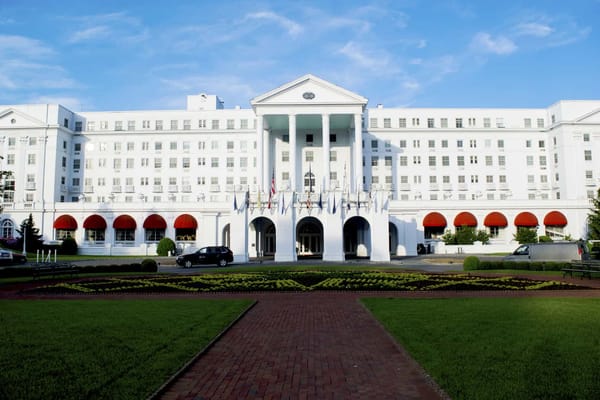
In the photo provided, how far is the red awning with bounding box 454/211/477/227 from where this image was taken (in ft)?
205

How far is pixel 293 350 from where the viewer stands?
9.83 meters

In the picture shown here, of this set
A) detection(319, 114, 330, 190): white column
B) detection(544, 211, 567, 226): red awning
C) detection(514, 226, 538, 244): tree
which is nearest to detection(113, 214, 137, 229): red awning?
detection(319, 114, 330, 190): white column

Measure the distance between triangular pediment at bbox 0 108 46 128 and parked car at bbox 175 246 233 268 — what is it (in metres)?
45.1

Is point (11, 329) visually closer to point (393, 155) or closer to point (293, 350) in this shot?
point (293, 350)

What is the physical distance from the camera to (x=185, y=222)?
60.7 m

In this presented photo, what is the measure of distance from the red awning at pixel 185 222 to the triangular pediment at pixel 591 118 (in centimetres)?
5831

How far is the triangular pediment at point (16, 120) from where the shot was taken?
229 feet

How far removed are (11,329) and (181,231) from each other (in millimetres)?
52248

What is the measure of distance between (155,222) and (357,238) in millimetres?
26345

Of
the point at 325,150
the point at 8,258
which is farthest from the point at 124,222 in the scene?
the point at 325,150

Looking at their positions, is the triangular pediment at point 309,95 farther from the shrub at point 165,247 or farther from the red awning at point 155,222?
the shrub at point 165,247

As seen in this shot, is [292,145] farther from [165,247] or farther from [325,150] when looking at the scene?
[165,247]

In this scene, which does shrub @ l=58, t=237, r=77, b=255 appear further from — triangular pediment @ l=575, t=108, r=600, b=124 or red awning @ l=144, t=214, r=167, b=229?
triangular pediment @ l=575, t=108, r=600, b=124

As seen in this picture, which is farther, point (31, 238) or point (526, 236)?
point (526, 236)
